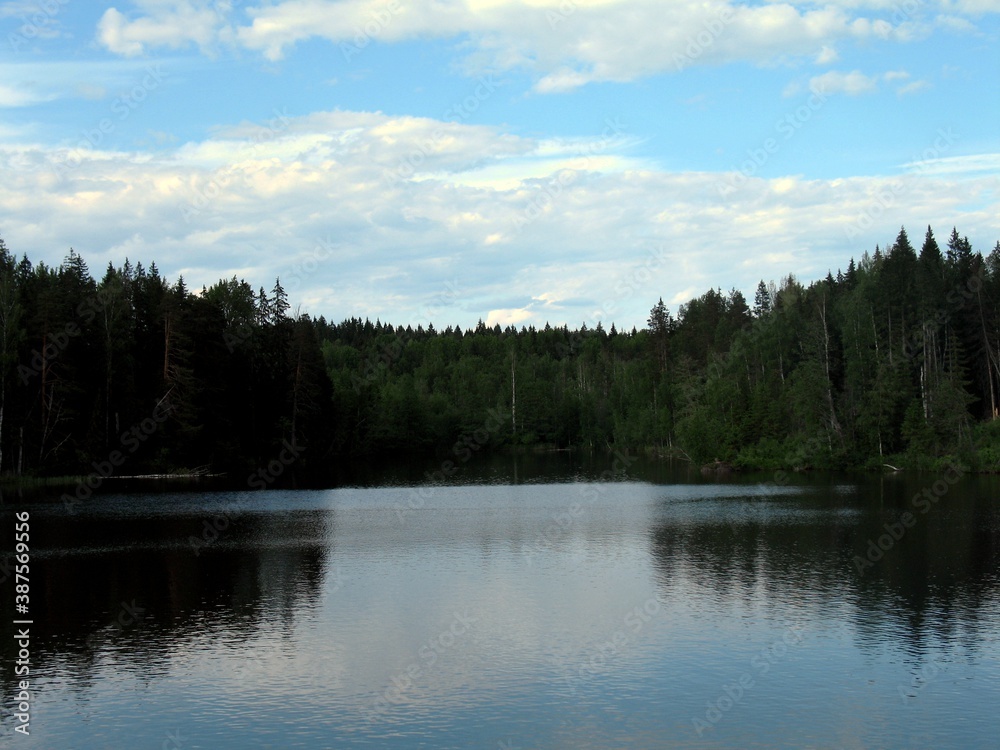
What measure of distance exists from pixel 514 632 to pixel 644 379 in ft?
350

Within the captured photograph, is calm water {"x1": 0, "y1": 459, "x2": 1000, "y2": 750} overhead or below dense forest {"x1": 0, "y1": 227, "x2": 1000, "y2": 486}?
below

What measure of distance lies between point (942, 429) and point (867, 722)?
72075 mm

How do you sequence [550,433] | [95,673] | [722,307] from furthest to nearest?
[550,433] → [722,307] → [95,673]

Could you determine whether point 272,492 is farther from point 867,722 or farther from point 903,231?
point 903,231

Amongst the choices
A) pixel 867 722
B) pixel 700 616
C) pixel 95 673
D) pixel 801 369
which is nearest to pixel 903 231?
pixel 801 369

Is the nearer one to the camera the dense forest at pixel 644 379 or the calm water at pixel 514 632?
the calm water at pixel 514 632

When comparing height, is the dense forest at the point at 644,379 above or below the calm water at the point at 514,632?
above

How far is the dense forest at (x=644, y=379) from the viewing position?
266ft

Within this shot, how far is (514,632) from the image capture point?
105ft

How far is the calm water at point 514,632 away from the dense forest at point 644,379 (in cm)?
2412

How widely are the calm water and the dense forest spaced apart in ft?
79.1

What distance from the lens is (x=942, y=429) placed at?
87.8 m

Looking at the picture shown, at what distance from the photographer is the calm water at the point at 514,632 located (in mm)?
23625

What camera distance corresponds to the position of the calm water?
2362 centimetres
